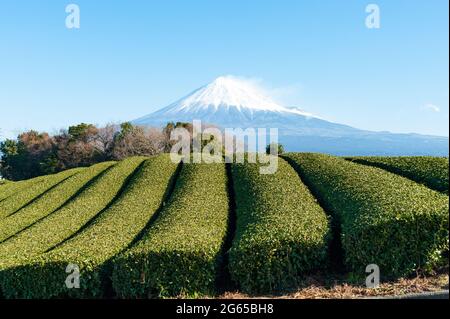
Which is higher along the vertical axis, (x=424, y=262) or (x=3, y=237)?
(x=424, y=262)

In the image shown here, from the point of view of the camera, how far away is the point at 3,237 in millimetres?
23547

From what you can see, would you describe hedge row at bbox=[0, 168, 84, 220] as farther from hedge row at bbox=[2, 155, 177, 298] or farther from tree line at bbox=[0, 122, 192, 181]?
tree line at bbox=[0, 122, 192, 181]

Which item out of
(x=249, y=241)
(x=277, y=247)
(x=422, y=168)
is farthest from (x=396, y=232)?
(x=422, y=168)

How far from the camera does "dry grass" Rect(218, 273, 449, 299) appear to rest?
453 inches

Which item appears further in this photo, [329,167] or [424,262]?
[329,167]

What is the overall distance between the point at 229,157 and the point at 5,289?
2210 cm

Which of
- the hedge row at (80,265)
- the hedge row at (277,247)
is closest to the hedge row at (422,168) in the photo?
the hedge row at (277,247)

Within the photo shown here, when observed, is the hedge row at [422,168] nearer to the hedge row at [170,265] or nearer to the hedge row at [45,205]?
the hedge row at [170,265]

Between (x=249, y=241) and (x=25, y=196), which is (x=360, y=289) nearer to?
(x=249, y=241)

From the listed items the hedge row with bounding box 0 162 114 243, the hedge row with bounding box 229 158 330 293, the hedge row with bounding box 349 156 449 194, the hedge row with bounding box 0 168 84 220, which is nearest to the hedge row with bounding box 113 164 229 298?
the hedge row with bounding box 229 158 330 293

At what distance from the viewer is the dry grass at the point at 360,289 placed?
37.7 feet

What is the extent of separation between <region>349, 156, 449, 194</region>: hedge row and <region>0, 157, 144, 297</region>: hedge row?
55.4ft
